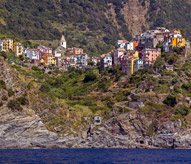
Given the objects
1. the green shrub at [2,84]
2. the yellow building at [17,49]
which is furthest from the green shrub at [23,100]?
the yellow building at [17,49]

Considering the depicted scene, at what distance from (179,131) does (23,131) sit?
105 ft

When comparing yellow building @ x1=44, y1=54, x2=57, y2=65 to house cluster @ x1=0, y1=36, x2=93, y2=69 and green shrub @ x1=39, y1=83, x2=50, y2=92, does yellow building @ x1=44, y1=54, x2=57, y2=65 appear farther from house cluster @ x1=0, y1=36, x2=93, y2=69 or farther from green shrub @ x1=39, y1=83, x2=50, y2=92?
green shrub @ x1=39, y1=83, x2=50, y2=92

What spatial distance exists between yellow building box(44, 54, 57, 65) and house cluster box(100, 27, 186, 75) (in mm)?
19439

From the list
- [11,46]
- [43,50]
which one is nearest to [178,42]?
[43,50]

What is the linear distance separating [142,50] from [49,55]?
3325cm

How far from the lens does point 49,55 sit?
17125 cm

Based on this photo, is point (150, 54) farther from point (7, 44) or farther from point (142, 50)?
point (7, 44)

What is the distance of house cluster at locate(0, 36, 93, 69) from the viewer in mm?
163750

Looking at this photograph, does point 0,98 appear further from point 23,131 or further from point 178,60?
point 178,60

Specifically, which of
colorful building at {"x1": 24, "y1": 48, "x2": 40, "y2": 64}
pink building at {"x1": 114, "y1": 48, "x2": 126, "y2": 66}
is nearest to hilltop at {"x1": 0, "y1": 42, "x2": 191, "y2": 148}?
pink building at {"x1": 114, "y1": 48, "x2": 126, "y2": 66}

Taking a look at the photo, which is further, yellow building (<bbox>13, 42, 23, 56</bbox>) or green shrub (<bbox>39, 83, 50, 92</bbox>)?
yellow building (<bbox>13, 42, 23, 56</bbox>)

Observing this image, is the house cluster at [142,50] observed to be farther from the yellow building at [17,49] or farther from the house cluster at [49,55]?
the yellow building at [17,49]

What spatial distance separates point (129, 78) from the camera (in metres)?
140

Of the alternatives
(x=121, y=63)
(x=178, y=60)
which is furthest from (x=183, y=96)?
(x=121, y=63)
